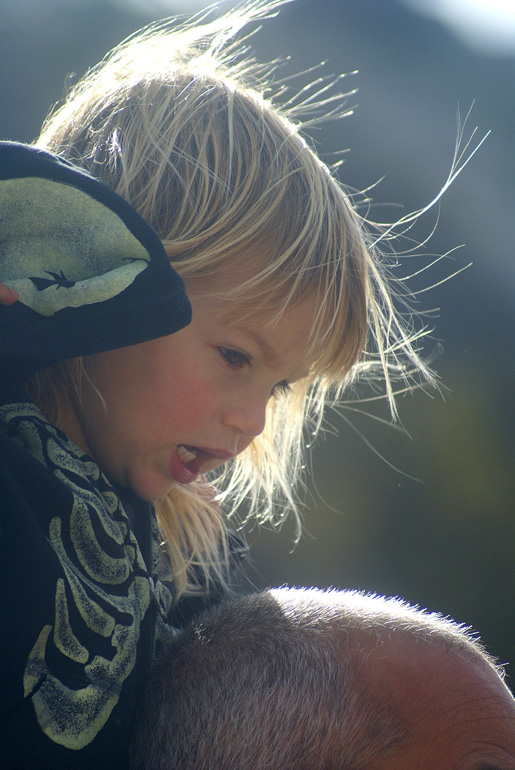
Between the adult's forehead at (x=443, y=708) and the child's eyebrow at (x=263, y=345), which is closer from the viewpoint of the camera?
the adult's forehead at (x=443, y=708)

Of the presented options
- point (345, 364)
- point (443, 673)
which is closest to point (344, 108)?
point (345, 364)

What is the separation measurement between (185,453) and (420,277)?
1.95m

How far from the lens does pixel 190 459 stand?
4.25ft

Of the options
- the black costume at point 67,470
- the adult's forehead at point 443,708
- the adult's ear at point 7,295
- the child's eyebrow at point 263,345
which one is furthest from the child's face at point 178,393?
the adult's forehead at point 443,708

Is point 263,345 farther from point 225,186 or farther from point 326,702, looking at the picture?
point 326,702

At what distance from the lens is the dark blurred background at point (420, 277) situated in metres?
2.93

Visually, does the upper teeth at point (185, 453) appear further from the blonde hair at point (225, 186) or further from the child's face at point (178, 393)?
the blonde hair at point (225, 186)

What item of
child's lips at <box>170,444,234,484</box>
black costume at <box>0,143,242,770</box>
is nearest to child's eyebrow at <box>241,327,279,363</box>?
child's lips at <box>170,444,234,484</box>

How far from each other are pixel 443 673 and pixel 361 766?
175 mm

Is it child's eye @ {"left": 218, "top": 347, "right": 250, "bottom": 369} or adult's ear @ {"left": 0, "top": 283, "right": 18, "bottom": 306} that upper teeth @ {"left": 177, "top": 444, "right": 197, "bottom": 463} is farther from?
adult's ear @ {"left": 0, "top": 283, "right": 18, "bottom": 306}

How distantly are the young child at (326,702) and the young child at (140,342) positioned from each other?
0.08 meters

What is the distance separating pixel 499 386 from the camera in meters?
2.97

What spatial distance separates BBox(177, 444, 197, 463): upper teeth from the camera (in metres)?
1.27

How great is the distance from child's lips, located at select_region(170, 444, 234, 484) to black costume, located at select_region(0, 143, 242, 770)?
29 centimetres
